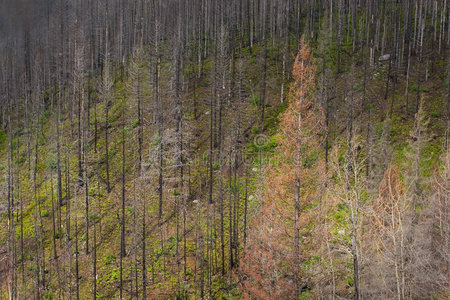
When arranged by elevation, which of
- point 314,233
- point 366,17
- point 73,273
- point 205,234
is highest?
point 366,17

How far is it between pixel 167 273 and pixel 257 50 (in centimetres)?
4065

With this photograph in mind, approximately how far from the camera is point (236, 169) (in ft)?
94.1

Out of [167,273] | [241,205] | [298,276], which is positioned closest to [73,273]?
[167,273]

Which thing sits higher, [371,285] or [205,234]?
[371,285]

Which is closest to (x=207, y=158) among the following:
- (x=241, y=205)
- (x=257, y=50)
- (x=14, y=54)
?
(x=241, y=205)

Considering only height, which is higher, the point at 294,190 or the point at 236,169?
the point at 294,190

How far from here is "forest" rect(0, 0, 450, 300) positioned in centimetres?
1600

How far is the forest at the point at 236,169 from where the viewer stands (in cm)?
1600

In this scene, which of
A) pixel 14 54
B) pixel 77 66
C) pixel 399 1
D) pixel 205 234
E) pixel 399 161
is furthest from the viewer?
pixel 14 54

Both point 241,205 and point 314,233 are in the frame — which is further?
point 241,205

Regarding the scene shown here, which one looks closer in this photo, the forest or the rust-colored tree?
the rust-colored tree

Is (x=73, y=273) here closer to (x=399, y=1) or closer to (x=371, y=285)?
(x=371, y=285)

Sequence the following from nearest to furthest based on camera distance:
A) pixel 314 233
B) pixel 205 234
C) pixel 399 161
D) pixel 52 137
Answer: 1. pixel 314 233
2. pixel 205 234
3. pixel 399 161
4. pixel 52 137

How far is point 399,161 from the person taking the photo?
95.1 feet
